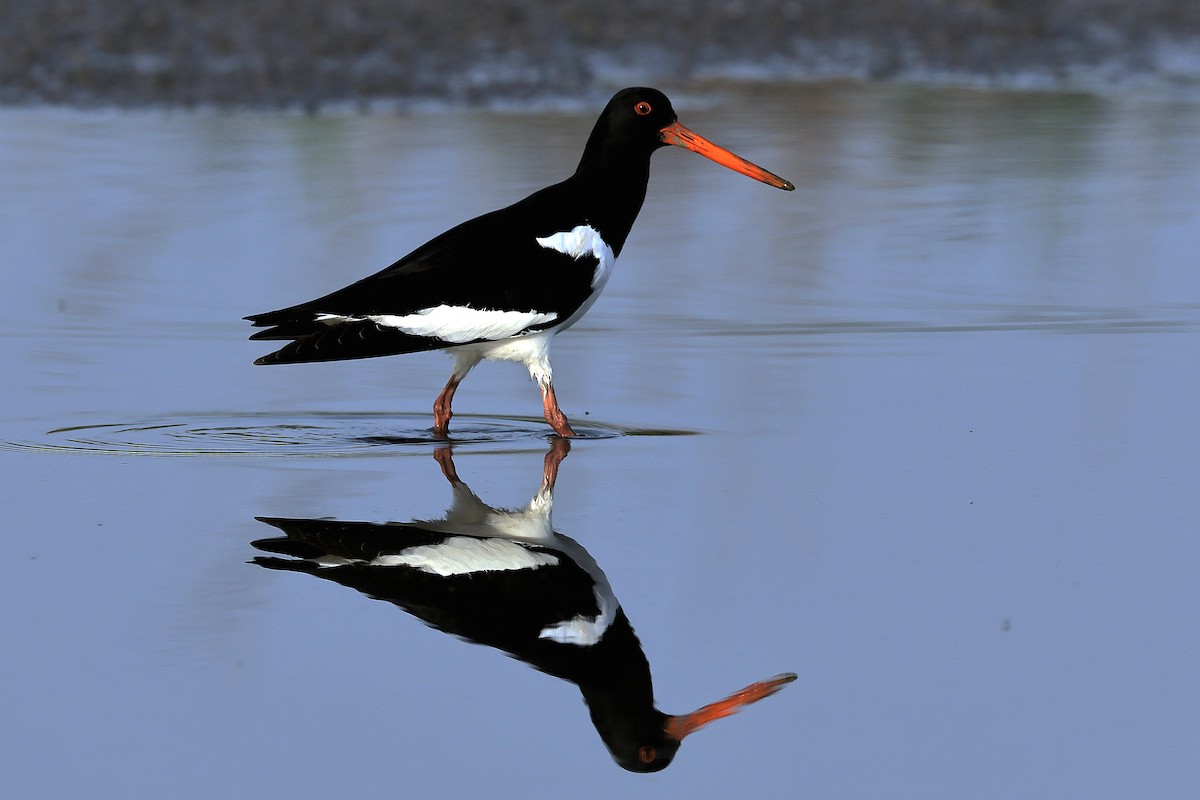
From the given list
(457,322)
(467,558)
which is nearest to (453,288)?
(457,322)

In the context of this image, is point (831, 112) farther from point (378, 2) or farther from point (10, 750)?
point (10, 750)

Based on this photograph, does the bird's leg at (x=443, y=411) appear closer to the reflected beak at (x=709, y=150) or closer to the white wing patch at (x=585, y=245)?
the white wing patch at (x=585, y=245)

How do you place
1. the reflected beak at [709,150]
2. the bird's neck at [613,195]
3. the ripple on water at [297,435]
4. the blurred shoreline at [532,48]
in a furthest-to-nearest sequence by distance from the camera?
the blurred shoreline at [532,48] < the reflected beak at [709,150] < the bird's neck at [613,195] < the ripple on water at [297,435]

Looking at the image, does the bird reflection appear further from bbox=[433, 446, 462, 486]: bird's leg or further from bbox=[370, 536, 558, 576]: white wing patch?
bbox=[433, 446, 462, 486]: bird's leg

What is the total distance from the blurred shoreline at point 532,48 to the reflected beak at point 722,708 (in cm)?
843

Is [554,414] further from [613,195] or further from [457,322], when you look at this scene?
[613,195]

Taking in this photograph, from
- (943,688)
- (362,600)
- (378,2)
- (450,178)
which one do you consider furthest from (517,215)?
(378,2)

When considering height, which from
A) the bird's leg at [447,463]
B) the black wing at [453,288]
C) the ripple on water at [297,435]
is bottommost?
the ripple on water at [297,435]

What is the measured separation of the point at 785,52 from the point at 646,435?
25.9ft

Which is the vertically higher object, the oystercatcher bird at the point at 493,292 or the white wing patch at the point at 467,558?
the oystercatcher bird at the point at 493,292

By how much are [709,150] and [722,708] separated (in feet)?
11.8

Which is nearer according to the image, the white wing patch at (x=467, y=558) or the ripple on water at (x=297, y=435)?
the white wing patch at (x=467, y=558)

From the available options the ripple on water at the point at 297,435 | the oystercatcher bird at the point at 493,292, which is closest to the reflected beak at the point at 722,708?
the ripple on water at the point at 297,435

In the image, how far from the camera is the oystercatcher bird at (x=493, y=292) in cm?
569
